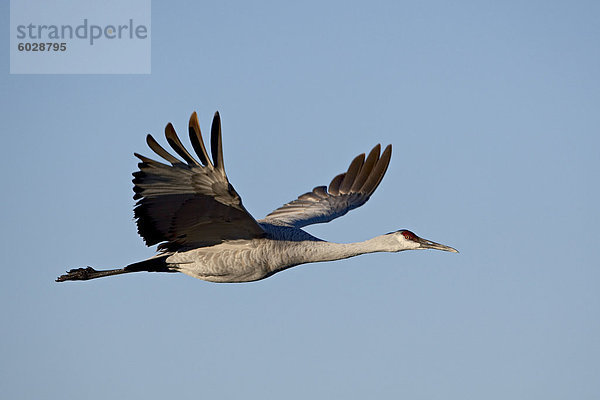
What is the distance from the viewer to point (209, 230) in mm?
11586

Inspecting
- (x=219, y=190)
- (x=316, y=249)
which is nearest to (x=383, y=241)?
(x=316, y=249)

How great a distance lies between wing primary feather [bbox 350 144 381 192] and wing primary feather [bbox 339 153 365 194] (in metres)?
0.07

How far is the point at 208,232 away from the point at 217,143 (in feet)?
6.67

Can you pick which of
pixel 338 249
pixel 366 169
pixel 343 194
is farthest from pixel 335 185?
pixel 338 249

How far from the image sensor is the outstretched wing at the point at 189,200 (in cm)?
1016

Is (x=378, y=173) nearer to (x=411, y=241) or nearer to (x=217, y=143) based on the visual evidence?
(x=411, y=241)

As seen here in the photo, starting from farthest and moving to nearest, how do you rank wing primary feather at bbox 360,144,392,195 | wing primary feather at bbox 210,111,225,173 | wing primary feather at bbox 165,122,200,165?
wing primary feather at bbox 360,144,392,195 < wing primary feather at bbox 165,122,200,165 < wing primary feather at bbox 210,111,225,173

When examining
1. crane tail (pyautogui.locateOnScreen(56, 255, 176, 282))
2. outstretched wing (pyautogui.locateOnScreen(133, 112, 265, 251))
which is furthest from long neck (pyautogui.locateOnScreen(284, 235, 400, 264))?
crane tail (pyautogui.locateOnScreen(56, 255, 176, 282))

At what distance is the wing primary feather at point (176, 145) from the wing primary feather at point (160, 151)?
0.13 meters

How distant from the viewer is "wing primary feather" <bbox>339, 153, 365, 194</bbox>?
1538 centimetres

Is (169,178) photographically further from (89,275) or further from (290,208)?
(290,208)

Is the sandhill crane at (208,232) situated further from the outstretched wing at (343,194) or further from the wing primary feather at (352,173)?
the wing primary feather at (352,173)

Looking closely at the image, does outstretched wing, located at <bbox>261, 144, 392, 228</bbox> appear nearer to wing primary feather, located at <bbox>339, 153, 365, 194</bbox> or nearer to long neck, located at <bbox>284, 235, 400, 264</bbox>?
wing primary feather, located at <bbox>339, 153, 365, 194</bbox>

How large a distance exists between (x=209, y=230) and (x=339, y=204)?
423 cm
